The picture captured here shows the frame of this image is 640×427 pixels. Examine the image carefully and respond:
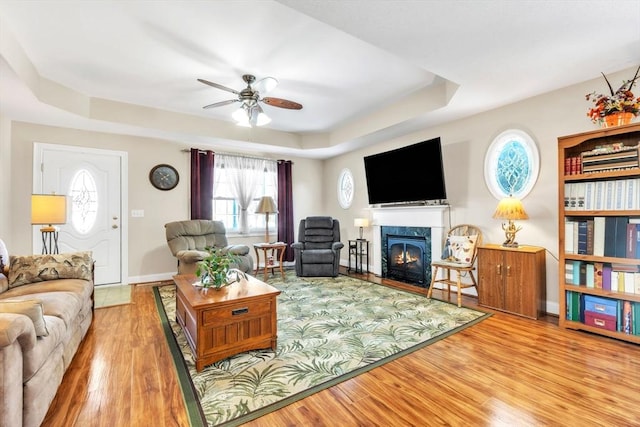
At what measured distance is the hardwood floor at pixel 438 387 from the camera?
1550mm

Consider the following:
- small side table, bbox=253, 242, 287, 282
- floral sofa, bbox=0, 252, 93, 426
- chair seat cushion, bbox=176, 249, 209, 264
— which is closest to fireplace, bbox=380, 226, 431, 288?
small side table, bbox=253, 242, 287, 282

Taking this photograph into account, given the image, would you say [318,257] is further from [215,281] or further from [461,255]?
[215,281]

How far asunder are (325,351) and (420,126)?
338 centimetres

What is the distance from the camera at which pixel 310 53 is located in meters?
2.78

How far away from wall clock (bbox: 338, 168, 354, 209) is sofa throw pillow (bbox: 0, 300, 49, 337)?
493 cm

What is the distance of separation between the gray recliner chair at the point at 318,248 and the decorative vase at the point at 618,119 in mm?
3466

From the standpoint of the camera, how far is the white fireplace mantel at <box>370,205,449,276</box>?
4.12 metres

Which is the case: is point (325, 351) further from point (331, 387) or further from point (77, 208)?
point (77, 208)

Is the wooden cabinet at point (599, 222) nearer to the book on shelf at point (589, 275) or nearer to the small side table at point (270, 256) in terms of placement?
the book on shelf at point (589, 275)

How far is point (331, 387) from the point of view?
182cm

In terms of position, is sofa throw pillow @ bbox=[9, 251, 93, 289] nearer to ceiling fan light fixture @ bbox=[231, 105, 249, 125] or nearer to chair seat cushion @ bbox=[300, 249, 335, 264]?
ceiling fan light fixture @ bbox=[231, 105, 249, 125]

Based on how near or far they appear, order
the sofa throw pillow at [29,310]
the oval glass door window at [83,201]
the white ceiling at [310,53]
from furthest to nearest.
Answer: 1. the oval glass door window at [83,201]
2. the white ceiling at [310,53]
3. the sofa throw pillow at [29,310]

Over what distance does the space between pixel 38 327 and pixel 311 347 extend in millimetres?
1702

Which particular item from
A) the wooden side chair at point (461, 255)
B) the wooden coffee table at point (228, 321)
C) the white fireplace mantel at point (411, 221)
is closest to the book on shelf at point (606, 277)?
the wooden side chair at point (461, 255)
